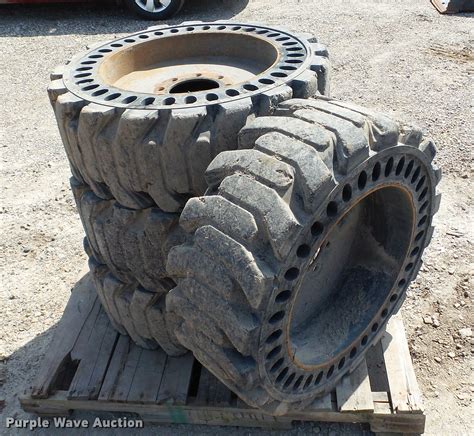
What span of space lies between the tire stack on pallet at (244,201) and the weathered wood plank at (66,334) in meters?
0.31

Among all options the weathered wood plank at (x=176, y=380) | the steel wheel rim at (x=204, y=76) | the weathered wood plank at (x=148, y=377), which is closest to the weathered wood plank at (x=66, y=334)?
the weathered wood plank at (x=148, y=377)

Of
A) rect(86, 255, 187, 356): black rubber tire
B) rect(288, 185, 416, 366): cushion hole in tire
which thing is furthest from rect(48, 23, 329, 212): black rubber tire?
rect(288, 185, 416, 366): cushion hole in tire

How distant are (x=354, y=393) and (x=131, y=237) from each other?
1301mm

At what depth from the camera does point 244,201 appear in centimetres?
174

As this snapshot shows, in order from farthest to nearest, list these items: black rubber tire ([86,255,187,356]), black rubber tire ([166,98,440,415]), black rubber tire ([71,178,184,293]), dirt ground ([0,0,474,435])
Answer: dirt ground ([0,0,474,435])
black rubber tire ([86,255,187,356])
black rubber tire ([71,178,184,293])
black rubber tire ([166,98,440,415])

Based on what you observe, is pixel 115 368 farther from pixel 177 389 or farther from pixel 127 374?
pixel 177 389

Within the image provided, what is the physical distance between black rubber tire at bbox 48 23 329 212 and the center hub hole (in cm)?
54

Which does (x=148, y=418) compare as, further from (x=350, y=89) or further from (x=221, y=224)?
(x=350, y=89)

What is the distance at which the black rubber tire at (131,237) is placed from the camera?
90.6 inches

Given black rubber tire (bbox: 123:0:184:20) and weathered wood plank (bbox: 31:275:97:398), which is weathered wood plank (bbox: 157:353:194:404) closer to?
weathered wood plank (bbox: 31:275:97:398)

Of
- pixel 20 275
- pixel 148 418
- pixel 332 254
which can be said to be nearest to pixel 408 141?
pixel 332 254

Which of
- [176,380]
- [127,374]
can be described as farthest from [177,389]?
[127,374]

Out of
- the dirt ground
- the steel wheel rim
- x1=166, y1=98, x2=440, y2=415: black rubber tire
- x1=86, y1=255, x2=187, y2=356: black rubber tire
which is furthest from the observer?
the dirt ground

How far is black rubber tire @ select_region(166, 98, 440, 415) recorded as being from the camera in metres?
1.72
